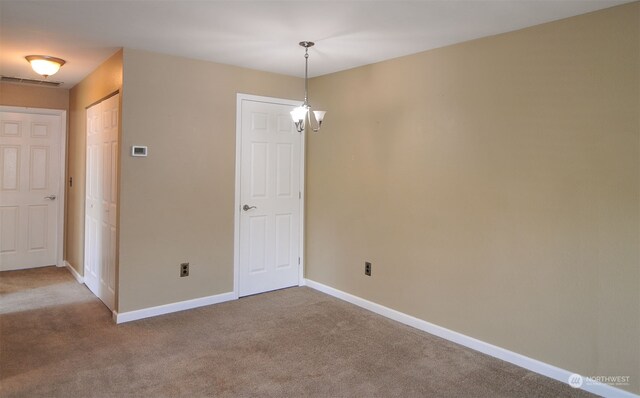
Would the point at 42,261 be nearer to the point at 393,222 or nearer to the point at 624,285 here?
the point at 393,222

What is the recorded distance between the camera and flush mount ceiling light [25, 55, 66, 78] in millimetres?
3869

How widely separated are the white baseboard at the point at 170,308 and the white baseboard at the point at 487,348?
1204 mm

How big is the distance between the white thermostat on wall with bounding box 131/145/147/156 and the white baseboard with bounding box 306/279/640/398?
7.77ft

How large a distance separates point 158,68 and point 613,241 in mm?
3745

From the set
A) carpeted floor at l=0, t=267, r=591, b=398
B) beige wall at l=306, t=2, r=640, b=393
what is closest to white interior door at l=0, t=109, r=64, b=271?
carpeted floor at l=0, t=267, r=591, b=398

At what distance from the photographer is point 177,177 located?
153 inches

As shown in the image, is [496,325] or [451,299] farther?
[451,299]

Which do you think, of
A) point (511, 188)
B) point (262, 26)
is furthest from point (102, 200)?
point (511, 188)

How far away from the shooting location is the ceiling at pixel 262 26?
2.57 m

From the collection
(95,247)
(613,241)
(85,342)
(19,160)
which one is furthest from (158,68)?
(613,241)

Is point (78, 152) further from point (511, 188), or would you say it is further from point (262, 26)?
point (511, 188)

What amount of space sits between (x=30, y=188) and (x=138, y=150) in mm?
2810

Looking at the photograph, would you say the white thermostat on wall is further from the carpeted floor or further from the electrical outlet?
the carpeted floor

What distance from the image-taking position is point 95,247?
4.42 metres
